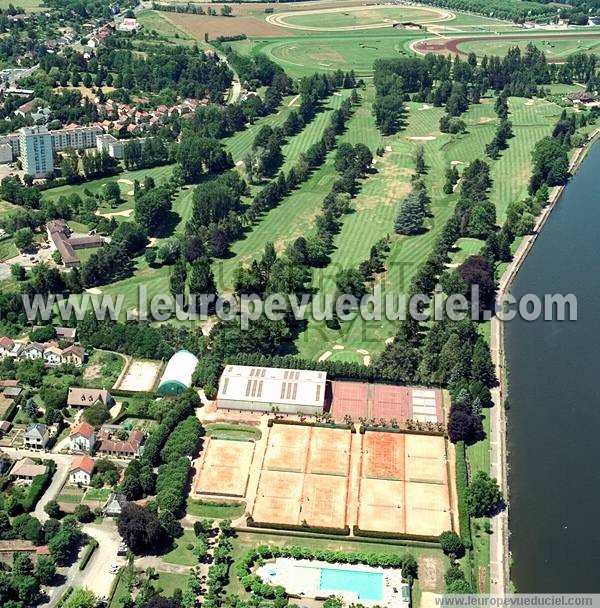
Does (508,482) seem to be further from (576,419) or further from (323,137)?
(323,137)

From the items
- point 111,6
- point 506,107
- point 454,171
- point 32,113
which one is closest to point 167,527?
point 454,171

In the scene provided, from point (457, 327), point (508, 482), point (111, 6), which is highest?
point (111, 6)

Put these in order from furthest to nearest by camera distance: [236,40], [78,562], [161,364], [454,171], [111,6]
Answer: [111,6], [236,40], [454,171], [161,364], [78,562]

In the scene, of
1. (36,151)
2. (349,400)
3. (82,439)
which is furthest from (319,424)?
(36,151)

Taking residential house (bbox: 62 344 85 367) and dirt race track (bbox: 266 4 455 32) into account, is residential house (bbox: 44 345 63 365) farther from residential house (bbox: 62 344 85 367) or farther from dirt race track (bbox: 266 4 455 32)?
dirt race track (bbox: 266 4 455 32)

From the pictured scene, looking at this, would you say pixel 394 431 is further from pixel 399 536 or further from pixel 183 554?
pixel 183 554

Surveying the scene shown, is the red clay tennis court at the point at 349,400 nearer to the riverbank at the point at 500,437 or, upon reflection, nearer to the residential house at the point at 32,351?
the riverbank at the point at 500,437
